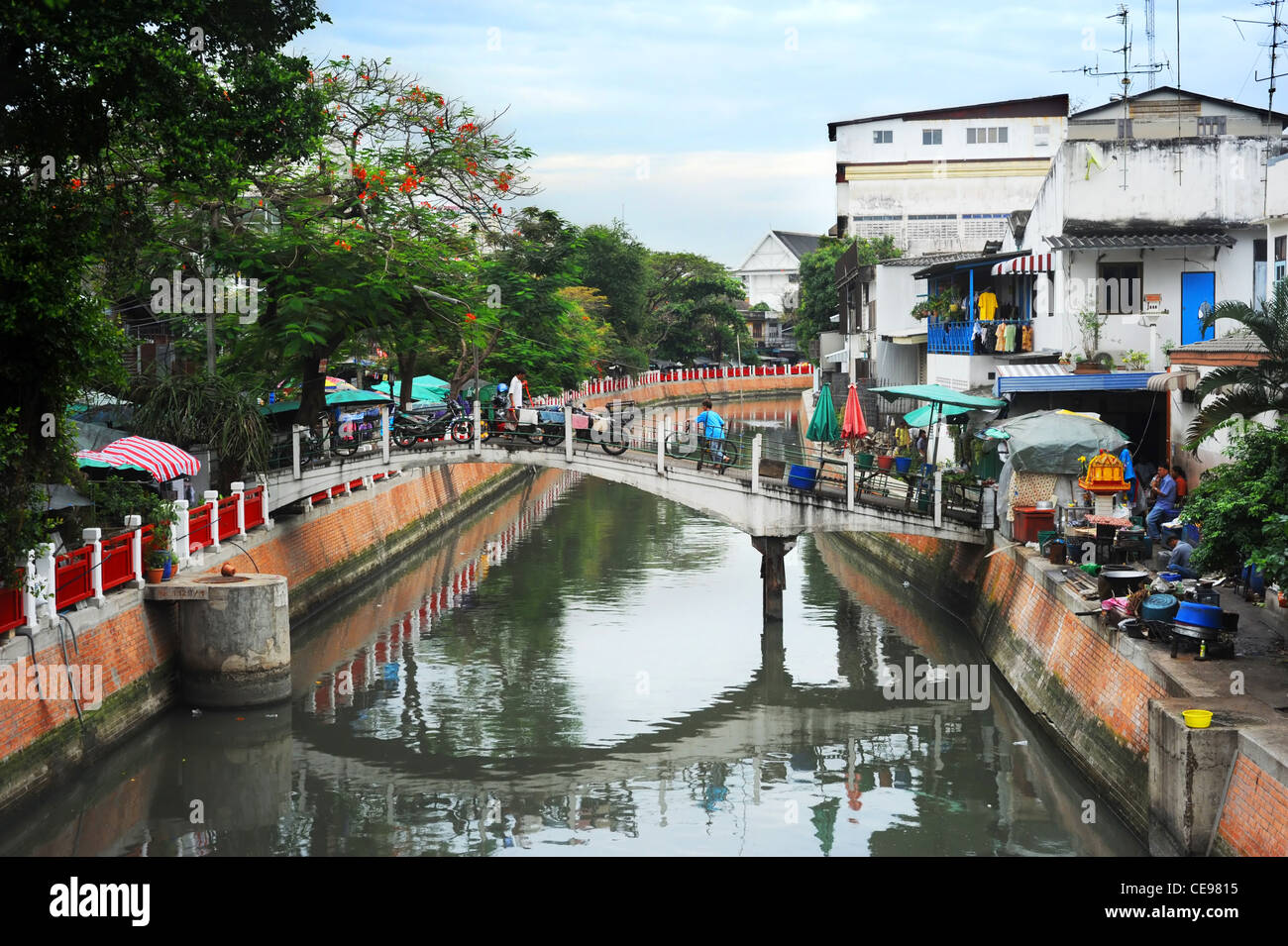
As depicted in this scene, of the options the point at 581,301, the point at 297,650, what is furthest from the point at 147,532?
the point at 581,301

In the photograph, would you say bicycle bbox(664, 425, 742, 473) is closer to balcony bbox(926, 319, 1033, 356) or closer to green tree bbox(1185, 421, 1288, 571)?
balcony bbox(926, 319, 1033, 356)

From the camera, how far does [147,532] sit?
19125 mm

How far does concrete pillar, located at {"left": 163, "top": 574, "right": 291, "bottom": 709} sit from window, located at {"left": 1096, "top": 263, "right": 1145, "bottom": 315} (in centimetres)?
1678

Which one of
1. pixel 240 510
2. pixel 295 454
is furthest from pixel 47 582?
pixel 295 454

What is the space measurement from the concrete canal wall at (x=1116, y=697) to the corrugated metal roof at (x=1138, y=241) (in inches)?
252

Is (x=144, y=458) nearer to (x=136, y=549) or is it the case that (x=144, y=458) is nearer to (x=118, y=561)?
(x=136, y=549)

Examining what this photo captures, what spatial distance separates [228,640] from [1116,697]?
38.3 ft

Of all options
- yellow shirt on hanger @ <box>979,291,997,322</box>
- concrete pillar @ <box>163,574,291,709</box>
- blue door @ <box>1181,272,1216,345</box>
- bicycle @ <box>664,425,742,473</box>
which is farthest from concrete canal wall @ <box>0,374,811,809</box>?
blue door @ <box>1181,272,1216,345</box>

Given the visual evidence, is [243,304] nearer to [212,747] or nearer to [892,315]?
[212,747]

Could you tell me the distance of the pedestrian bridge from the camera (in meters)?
23.6

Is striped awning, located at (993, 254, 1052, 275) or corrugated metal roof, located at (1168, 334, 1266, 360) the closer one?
corrugated metal roof, located at (1168, 334, 1266, 360)

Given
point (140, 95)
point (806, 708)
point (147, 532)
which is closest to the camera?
point (140, 95)

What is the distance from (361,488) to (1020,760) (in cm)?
1791

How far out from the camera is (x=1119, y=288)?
Answer: 1061 inches
